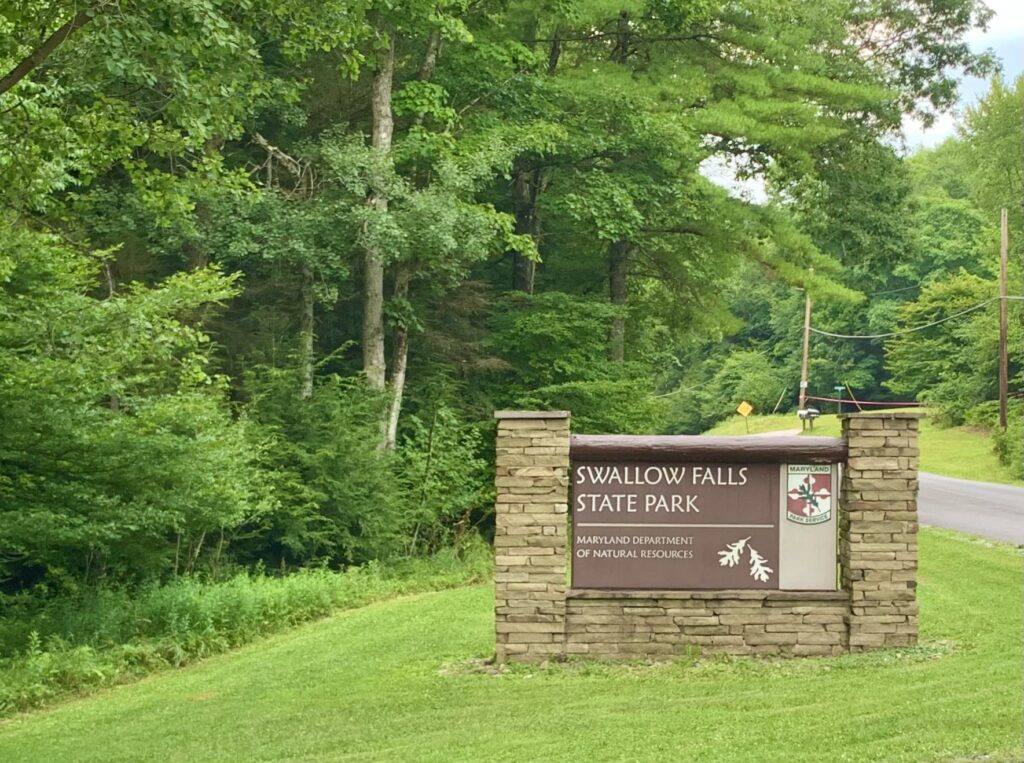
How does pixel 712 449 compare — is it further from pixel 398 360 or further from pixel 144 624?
pixel 398 360

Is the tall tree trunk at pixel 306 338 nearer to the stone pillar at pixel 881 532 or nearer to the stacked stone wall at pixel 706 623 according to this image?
the stacked stone wall at pixel 706 623

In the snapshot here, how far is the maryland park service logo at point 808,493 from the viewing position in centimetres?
1011

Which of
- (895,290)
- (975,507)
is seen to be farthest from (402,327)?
(895,290)

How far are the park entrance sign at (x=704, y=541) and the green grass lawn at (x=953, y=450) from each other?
2006 centimetres

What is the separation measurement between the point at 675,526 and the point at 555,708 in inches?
93.1

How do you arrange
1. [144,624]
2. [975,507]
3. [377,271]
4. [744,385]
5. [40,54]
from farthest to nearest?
[744,385], [975,507], [377,271], [144,624], [40,54]

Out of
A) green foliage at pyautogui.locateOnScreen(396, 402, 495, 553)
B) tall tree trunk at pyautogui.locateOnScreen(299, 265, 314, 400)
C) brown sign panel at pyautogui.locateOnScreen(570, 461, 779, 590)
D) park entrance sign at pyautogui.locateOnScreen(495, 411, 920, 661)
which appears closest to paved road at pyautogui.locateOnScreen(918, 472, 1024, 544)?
green foliage at pyautogui.locateOnScreen(396, 402, 495, 553)

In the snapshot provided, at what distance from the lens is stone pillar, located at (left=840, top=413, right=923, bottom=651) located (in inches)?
392

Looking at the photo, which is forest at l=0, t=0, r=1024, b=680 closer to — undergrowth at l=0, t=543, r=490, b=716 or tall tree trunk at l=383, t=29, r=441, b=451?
tall tree trunk at l=383, t=29, r=441, b=451

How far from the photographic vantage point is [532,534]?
1002 centimetres

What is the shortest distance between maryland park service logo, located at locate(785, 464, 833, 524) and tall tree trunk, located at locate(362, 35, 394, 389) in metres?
11.8

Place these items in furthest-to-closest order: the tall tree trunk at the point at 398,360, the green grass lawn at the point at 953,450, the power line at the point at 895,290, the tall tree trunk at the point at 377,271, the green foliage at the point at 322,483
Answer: the power line at the point at 895,290 → the green grass lawn at the point at 953,450 → the tall tree trunk at the point at 398,360 → the tall tree trunk at the point at 377,271 → the green foliage at the point at 322,483

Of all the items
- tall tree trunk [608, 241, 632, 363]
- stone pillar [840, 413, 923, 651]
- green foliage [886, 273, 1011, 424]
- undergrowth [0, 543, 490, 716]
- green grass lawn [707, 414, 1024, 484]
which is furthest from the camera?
green foliage [886, 273, 1011, 424]

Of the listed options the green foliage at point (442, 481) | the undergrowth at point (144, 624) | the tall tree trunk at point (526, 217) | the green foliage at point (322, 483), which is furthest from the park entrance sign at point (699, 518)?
the tall tree trunk at point (526, 217)
